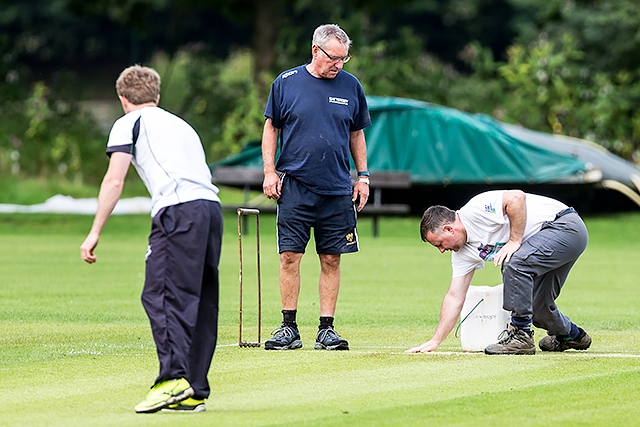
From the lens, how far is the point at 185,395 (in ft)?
21.2

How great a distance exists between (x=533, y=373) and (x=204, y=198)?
95.3 inches

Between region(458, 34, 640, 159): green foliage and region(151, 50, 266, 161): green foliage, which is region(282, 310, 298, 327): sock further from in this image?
region(151, 50, 266, 161): green foliage

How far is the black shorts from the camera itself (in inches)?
359

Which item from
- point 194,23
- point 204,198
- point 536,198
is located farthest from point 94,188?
point 194,23

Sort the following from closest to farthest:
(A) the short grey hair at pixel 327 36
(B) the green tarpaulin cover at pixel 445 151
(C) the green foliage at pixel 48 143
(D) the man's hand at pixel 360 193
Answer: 1. (A) the short grey hair at pixel 327 36
2. (D) the man's hand at pixel 360 193
3. (B) the green tarpaulin cover at pixel 445 151
4. (C) the green foliage at pixel 48 143

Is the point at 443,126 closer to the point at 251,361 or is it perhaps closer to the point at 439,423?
the point at 251,361

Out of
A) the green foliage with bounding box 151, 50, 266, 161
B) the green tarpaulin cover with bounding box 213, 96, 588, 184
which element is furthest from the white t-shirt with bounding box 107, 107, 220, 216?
the green foliage with bounding box 151, 50, 266, 161

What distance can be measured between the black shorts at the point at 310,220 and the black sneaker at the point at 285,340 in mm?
554

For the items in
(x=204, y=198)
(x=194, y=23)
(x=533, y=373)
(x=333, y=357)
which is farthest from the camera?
(x=194, y=23)

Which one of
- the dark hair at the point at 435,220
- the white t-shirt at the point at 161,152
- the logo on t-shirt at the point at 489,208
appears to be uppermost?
the white t-shirt at the point at 161,152

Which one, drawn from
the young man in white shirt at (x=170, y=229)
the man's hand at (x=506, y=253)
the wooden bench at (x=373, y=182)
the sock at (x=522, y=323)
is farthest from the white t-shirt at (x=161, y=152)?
the wooden bench at (x=373, y=182)

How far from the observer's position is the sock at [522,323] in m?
8.59

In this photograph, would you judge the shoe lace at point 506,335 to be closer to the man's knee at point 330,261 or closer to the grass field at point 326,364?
the grass field at point 326,364

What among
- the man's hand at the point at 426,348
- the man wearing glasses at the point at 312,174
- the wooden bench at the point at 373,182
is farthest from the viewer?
the wooden bench at the point at 373,182
